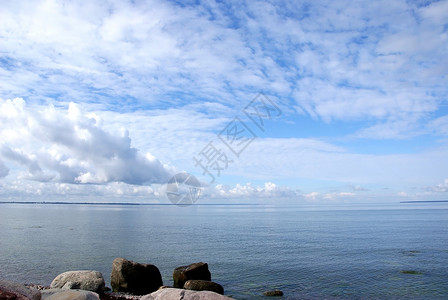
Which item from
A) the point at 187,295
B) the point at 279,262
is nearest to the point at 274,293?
the point at 187,295

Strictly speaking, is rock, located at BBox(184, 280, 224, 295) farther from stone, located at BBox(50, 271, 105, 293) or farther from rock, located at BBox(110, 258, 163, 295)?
stone, located at BBox(50, 271, 105, 293)

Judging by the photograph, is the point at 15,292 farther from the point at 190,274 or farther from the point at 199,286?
the point at 190,274

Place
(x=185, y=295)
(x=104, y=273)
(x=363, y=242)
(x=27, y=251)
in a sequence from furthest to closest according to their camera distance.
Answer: (x=363, y=242) < (x=27, y=251) < (x=104, y=273) < (x=185, y=295)

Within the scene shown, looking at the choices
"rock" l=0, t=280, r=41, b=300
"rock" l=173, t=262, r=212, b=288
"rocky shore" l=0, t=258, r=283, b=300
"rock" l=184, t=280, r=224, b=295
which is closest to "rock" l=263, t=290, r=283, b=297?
"rocky shore" l=0, t=258, r=283, b=300

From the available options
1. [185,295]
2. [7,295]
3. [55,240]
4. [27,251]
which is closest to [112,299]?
[185,295]

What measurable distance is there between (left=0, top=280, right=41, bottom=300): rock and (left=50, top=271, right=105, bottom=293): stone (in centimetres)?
977

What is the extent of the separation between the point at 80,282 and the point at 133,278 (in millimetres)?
4041

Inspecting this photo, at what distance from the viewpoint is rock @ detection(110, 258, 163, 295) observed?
27.9 m

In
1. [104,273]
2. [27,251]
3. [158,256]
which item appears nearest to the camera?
[104,273]

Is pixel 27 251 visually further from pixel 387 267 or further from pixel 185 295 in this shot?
pixel 387 267

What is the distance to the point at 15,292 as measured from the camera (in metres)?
15.0

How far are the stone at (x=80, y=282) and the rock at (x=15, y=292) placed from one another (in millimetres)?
9768

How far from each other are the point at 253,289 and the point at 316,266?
12.3 metres

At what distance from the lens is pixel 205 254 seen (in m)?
48.0
